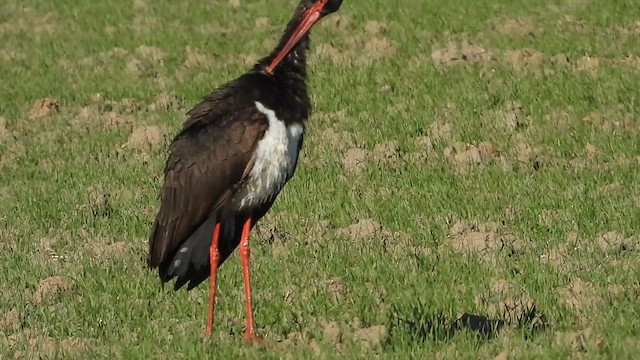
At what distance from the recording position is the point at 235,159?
8.57 metres

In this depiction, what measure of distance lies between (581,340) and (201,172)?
2538 millimetres

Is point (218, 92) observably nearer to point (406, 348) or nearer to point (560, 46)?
point (406, 348)

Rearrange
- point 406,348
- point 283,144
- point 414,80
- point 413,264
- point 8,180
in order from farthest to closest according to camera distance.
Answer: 1. point 414,80
2. point 8,180
3. point 413,264
4. point 283,144
5. point 406,348

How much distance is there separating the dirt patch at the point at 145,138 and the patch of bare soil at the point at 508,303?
517cm

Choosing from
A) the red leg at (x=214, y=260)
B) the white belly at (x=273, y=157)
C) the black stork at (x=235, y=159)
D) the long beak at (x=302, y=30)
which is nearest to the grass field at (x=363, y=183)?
the red leg at (x=214, y=260)

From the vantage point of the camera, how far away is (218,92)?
8805 mm

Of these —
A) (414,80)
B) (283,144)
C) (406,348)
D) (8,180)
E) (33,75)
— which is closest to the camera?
(406,348)

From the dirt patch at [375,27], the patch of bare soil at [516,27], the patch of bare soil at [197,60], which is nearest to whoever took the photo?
the patch of bare soil at [197,60]

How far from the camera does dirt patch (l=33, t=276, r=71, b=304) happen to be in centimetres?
941

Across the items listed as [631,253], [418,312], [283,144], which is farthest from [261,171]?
A: [631,253]

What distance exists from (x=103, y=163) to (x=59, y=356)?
4.93 metres

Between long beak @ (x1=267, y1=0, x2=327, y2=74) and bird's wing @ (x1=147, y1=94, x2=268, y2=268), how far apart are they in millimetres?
463

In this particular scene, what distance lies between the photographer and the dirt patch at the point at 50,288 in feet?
30.9

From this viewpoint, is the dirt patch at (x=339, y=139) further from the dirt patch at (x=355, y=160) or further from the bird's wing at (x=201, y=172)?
the bird's wing at (x=201, y=172)
